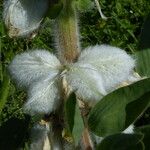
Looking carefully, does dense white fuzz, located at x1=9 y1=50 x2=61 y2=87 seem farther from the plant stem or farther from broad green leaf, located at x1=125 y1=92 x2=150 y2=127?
broad green leaf, located at x1=125 y1=92 x2=150 y2=127

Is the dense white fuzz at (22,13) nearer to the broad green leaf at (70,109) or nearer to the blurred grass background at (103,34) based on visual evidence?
the broad green leaf at (70,109)

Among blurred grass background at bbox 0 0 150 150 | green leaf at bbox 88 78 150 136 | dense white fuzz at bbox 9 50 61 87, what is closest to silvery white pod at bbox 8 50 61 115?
dense white fuzz at bbox 9 50 61 87

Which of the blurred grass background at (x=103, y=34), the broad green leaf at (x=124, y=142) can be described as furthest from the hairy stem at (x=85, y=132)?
the blurred grass background at (x=103, y=34)

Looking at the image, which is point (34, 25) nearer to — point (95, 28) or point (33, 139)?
point (33, 139)

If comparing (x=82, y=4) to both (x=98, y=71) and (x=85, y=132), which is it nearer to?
(x=98, y=71)

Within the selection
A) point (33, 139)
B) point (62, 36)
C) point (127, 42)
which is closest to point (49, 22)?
point (62, 36)

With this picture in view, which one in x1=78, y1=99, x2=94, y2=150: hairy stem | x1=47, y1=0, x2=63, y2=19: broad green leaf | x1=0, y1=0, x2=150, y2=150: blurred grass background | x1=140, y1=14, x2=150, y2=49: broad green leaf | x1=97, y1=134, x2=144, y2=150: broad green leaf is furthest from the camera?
x1=0, y1=0, x2=150, y2=150: blurred grass background

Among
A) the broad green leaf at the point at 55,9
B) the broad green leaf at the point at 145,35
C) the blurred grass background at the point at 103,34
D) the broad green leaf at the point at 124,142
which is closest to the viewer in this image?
the broad green leaf at the point at 124,142
